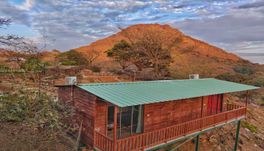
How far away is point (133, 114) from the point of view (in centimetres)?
1158

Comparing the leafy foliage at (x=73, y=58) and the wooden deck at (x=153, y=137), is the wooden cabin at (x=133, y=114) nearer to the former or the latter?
the wooden deck at (x=153, y=137)

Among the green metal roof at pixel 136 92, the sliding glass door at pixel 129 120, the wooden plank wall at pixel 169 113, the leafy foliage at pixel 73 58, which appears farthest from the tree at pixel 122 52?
the sliding glass door at pixel 129 120

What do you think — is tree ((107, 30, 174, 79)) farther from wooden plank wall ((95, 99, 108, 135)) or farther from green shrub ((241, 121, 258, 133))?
wooden plank wall ((95, 99, 108, 135))

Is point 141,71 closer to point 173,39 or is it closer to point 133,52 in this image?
point 133,52

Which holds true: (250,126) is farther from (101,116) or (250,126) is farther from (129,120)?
(101,116)

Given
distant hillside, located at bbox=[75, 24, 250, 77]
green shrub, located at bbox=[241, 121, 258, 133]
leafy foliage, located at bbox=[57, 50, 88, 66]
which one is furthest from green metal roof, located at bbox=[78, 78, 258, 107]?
leafy foliage, located at bbox=[57, 50, 88, 66]

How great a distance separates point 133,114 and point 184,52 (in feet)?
152

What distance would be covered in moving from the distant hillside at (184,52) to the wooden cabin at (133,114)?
868 inches

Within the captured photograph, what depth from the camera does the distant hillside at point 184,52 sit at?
148 ft

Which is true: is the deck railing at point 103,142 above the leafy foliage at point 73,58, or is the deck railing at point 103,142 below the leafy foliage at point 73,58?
below

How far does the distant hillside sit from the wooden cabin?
22053 millimetres

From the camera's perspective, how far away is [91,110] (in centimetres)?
1011

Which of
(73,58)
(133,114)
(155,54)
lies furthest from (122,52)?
(133,114)

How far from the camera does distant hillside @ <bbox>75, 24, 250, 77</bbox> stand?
45.1 meters
